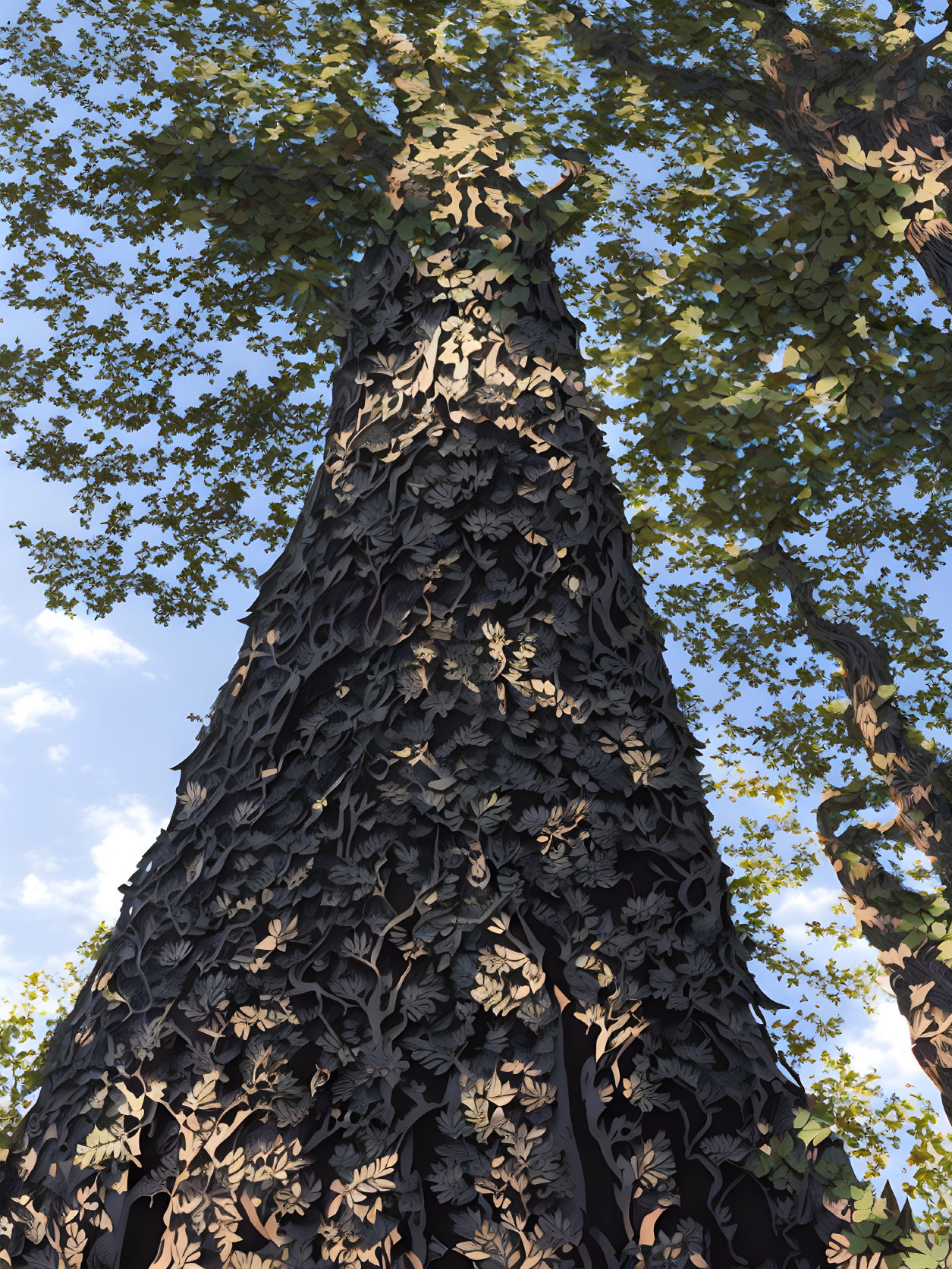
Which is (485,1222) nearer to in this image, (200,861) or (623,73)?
(200,861)

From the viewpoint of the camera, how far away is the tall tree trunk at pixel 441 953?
8.34 ft

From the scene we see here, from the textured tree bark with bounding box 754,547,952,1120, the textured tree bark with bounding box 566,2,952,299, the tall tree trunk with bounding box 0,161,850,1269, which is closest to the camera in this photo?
the tall tree trunk with bounding box 0,161,850,1269

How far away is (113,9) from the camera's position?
26.8ft

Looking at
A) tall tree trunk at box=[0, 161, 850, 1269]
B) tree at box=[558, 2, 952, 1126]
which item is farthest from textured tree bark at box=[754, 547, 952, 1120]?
tall tree trunk at box=[0, 161, 850, 1269]

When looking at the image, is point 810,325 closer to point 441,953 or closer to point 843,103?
point 843,103

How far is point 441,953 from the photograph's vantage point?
286 centimetres

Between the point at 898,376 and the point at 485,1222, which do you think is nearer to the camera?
the point at 485,1222

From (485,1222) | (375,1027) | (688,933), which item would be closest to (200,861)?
(375,1027)

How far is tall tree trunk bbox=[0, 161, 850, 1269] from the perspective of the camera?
8.34 ft

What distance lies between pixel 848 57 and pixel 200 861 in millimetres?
7269

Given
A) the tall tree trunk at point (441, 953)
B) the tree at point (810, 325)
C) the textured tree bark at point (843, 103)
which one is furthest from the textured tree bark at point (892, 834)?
the textured tree bark at point (843, 103)

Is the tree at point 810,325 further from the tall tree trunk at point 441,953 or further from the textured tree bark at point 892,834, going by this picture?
the tall tree trunk at point 441,953

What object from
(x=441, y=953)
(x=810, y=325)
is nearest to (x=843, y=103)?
(x=810, y=325)

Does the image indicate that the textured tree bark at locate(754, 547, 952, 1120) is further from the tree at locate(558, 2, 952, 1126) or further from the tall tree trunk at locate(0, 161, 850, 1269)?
the tall tree trunk at locate(0, 161, 850, 1269)
